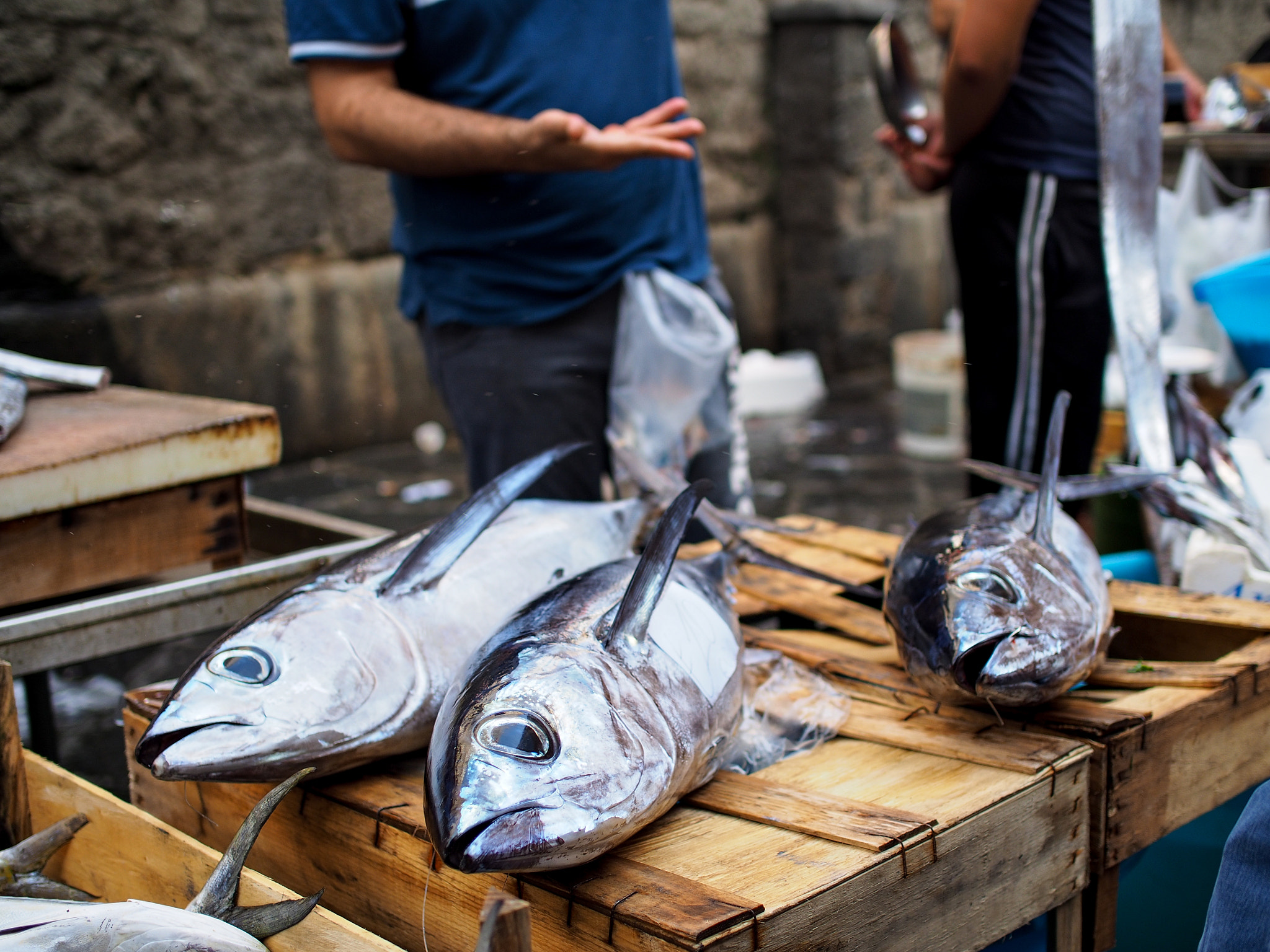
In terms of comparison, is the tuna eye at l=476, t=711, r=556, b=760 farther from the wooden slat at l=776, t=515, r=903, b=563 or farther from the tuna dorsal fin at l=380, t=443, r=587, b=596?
the wooden slat at l=776, t=515, r=903, b=563

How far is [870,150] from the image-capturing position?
24.7 ft

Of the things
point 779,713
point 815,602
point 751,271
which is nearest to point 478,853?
point 779,713

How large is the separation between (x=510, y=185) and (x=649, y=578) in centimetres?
120

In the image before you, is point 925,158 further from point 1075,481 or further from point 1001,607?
point 1001,607

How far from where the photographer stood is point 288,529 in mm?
2740

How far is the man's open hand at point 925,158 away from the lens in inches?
127

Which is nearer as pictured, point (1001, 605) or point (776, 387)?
point (1001, 605)

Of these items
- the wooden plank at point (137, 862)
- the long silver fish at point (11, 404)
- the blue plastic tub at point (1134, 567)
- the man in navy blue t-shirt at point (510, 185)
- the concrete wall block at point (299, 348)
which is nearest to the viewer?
the wooden plank at point (137, 862)

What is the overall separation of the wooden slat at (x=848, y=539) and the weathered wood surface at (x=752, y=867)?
859 millimetres

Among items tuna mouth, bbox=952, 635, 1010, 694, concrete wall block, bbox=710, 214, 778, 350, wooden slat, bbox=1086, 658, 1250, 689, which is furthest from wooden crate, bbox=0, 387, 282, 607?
concrete wall block, bbox=710, 214, 778, 350

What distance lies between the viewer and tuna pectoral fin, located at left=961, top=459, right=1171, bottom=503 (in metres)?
2.00

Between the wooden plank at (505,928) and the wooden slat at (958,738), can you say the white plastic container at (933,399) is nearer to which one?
the wooden slat at (958,738)

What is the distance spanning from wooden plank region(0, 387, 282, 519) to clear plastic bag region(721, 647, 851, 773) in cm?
107

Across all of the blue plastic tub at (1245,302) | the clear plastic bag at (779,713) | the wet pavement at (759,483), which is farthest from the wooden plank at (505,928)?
the wet pavement at (759,483)
